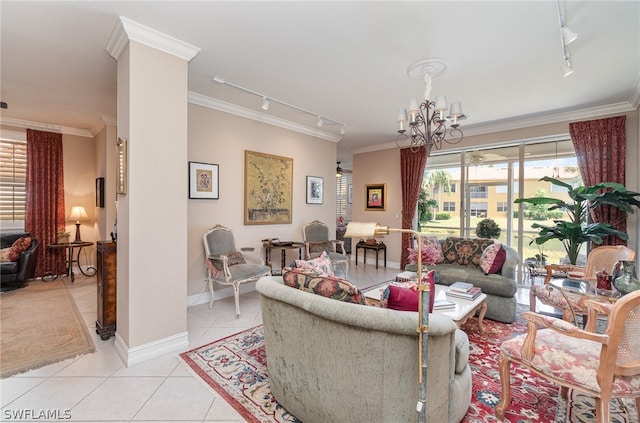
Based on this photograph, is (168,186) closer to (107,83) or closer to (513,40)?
(107,83)

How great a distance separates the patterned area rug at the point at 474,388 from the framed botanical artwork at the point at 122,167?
161 centimetres

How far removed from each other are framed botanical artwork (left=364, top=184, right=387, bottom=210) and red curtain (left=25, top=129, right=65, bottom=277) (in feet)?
20.7

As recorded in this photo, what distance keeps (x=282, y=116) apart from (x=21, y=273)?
4861mm

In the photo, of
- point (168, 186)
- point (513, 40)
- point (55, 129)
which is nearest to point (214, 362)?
point (168, 186)

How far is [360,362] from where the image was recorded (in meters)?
1.39

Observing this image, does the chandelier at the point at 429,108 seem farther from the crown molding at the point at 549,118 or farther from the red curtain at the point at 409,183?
the red curtain at the point at 409,183

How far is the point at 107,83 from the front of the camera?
3373 mm

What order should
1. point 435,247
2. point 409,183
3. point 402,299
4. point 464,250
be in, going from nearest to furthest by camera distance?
point 402,299 → point 464,250 → point 435,247 → point 409,183

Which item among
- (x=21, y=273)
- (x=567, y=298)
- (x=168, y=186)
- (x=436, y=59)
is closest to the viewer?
(x=567, y=298)

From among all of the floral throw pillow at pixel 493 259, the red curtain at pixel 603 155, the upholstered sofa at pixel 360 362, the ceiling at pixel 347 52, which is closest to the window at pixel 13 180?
the ceiling at pixel 347 52

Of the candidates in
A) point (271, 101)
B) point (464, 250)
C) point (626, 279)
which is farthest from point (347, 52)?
point (464, 250)

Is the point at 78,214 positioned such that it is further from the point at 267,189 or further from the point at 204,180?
the point at 267,189

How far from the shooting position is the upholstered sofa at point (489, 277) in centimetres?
328

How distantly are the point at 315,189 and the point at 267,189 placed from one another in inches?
45.5
